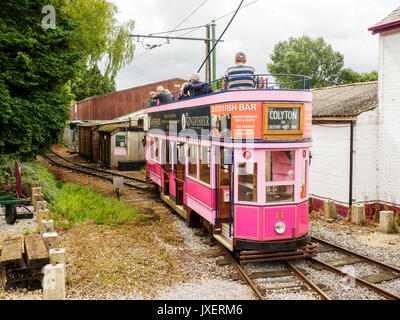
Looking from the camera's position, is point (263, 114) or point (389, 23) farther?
point (389, 23)

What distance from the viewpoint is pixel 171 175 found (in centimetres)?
1220

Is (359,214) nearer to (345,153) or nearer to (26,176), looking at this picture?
(345,153)

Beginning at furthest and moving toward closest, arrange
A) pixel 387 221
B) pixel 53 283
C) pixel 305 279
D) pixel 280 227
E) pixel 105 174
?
1. pixel 105 174
2. pixel 387 221
3. pixel 280 227
4. pixel 305 279
5. pixel 53 283

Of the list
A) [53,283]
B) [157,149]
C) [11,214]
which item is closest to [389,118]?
[157,149]

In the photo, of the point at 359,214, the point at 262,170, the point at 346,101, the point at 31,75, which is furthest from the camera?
the point at 346,101

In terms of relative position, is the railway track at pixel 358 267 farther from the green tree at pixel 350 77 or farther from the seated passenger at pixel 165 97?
the green tree at pixel 350 77

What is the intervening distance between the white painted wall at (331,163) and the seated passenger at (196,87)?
5601mm

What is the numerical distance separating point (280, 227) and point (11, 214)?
284 inches

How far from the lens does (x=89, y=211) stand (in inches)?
477

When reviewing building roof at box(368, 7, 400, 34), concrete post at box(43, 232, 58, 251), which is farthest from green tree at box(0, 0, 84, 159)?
building roof at box(368, 7, 400, 34)

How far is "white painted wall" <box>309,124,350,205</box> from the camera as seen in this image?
13.1 meters

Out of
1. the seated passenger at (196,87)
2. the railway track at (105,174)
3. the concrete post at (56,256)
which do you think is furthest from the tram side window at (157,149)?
the concrete post at (56,256)

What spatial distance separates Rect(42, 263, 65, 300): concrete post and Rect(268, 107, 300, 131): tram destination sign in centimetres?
446

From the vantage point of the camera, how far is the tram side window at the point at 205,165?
354 inches
